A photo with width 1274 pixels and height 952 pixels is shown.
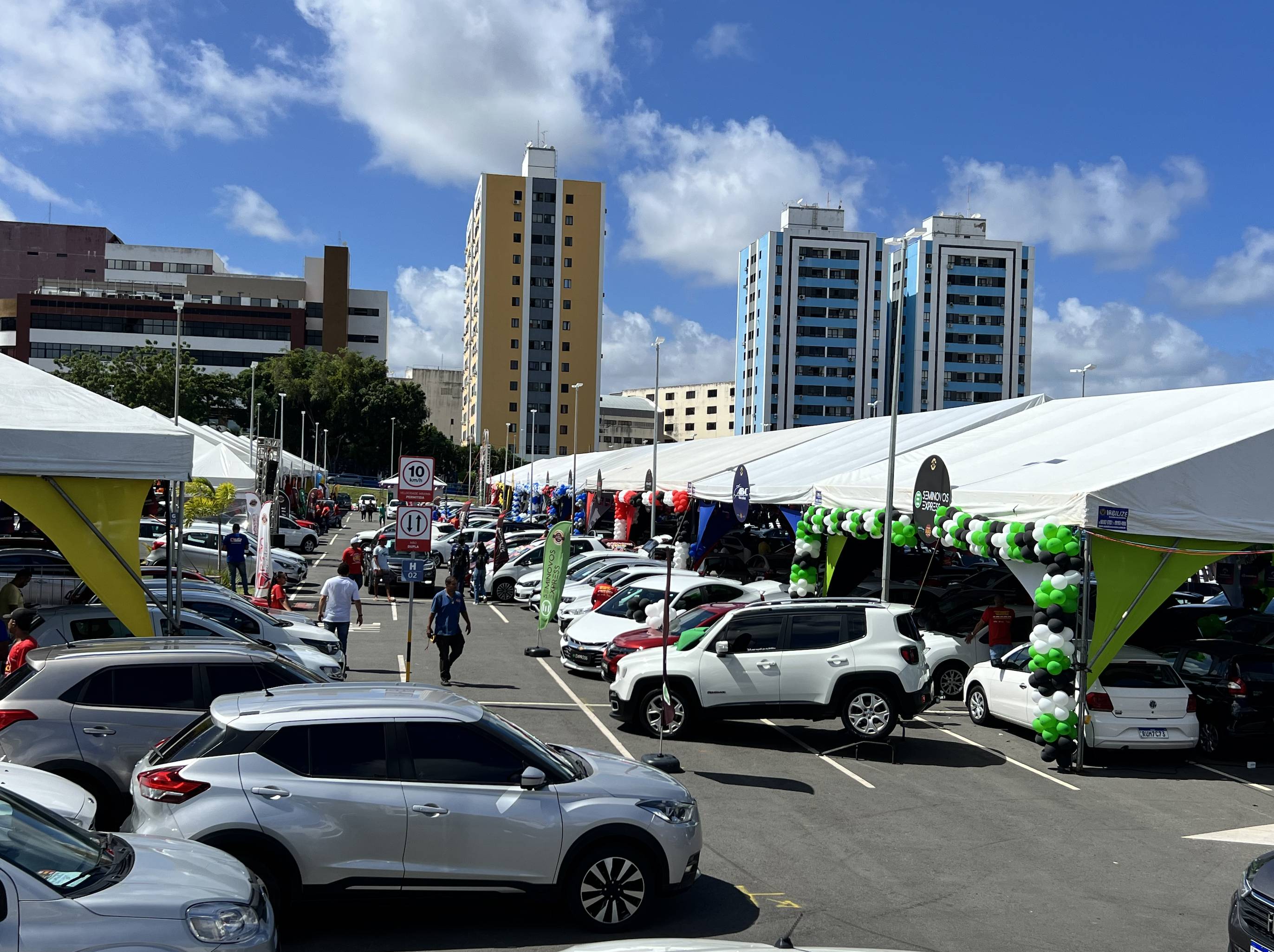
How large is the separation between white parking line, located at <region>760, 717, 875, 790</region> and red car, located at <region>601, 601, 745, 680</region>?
196 cm

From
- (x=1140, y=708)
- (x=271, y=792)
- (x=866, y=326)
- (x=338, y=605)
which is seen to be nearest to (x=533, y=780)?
(x=271, y=792)

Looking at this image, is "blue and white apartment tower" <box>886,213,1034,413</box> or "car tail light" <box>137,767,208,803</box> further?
"blue and white apartment tower" <box>886,213,1034,413</box>

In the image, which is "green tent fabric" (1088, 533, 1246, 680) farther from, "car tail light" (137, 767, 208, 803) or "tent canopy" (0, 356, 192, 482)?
"tent canopy" (0, 356, 192, 482)

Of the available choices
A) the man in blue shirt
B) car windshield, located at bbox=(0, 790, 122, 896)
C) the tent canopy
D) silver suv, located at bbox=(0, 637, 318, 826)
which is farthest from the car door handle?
the man in blue shirt

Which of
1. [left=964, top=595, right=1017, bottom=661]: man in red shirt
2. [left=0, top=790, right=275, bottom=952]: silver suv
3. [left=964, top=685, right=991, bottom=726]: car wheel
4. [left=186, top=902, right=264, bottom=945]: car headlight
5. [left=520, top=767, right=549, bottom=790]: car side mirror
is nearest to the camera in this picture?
[left=0, top=790, right=275, bottom=952]: silver suv

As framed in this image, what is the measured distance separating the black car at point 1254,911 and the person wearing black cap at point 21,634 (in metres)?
10.6

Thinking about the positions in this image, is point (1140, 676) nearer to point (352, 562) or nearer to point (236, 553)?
point (352, 562)

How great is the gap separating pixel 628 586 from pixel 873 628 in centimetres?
700

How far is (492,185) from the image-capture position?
120 meters

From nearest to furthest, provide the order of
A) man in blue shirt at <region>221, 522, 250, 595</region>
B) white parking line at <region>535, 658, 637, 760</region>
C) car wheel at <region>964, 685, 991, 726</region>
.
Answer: white parking line at <region>535, 658, 637, 760</region>, car wheel at <region>964, 685, 991, 726</region>, man in blue shirt at <region>221, 522, 250, 595</region>

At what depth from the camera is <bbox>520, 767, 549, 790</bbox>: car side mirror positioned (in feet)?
24.3

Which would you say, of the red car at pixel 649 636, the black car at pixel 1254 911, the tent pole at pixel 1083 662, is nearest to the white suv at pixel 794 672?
the tent pole at pixel 1083 662

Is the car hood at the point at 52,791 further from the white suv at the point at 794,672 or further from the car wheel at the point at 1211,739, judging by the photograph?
the car wheel at the point at 1211,739

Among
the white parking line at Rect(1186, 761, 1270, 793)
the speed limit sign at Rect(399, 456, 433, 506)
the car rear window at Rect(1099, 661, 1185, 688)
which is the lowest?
the white parking line at Rect(1186, 761, 1270, 793)
